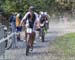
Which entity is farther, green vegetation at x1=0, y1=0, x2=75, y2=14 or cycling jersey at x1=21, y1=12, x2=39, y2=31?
green vegetation at x1=0, y1=0, x2=75, y2=14

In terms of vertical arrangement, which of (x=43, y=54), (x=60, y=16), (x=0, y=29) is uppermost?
(x=0, y=29)

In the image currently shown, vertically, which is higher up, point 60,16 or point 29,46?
point 29,46

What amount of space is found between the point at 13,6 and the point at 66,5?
2698cm

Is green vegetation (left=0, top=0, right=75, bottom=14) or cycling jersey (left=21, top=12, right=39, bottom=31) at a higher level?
cycling jersey (left=21, top=12, right=39, bottom=31)

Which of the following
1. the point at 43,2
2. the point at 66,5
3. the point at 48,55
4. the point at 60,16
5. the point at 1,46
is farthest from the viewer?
the point at 66,5

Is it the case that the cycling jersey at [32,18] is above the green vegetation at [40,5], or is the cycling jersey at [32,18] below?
above

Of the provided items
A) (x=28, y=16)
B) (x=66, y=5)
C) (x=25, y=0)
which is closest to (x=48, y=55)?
(x=28, y=16)

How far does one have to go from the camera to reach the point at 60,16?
62.2 metres

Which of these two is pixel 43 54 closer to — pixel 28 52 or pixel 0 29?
pixel 28 52

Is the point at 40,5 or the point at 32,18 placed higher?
the point at 32,18

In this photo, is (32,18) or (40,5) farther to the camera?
(40,5)

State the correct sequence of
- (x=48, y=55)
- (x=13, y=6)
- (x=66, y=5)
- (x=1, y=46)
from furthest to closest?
(x=66, y=5) → (x=13, y=6) → (x=48, y=55) → (x=1, y=46)

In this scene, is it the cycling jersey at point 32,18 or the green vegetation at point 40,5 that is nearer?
the cycling jersey at point 32,18

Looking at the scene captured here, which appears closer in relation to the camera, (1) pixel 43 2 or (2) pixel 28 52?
(2) pixel 28 52
